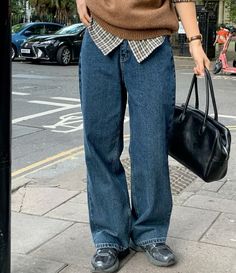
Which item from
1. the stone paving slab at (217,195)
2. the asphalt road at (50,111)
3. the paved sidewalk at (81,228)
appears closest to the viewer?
the paved sidewalk at (81,228)

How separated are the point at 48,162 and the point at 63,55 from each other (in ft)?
43.8

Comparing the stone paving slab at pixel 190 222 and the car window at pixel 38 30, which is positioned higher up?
the stone paving slab at pixel 190 222

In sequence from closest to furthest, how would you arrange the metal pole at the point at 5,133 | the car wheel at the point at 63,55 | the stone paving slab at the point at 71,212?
the metal pole at the point at 5,133 → the stone paving slab at the point at 71,212 → the car wheel at the point at 63,55

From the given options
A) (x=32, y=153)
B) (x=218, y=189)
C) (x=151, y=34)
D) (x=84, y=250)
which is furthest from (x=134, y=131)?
(x=32, y=153)

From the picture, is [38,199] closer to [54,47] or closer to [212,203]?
[212,203]

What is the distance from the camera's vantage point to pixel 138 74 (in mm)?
2801

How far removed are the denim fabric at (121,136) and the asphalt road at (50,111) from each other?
107 inches

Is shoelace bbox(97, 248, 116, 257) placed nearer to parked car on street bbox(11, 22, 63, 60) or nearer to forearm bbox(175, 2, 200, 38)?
forearm bbox(175, 2, 200, 38)

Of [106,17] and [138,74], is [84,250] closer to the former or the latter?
[138,74]

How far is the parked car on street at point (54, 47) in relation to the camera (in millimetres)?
18531

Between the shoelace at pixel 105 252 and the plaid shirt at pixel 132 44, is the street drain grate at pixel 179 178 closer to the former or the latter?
the shoelace at pixel 105 252

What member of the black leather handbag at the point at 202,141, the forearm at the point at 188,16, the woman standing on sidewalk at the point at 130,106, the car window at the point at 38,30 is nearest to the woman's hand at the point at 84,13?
the woman standing on sidewalk at the point at 130,106

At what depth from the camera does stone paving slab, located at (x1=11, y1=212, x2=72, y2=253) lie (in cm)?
334

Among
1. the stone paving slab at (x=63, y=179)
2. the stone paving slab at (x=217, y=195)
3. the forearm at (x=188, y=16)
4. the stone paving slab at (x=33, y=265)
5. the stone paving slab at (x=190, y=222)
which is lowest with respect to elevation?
the stone paving slab at (x=63, y=179)
